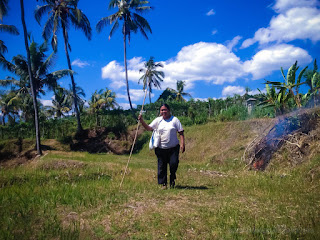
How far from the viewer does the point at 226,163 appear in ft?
33.6

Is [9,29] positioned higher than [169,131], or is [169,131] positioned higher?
[9,29]

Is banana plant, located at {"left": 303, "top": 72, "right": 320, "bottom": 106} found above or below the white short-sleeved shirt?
above

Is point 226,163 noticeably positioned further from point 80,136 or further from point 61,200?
point 80,136

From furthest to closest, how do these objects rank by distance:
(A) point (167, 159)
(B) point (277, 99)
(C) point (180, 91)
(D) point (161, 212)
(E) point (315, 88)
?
(C) point (180, 91) → (B) point (277, 99) → (E) point (315, 88) → (A) point (167, 159) → (D) point (161, 212)

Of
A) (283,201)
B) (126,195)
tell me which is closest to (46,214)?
(126,195)

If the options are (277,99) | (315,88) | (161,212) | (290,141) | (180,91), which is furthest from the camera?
(180,91)

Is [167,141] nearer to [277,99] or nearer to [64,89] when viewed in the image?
[277,99]

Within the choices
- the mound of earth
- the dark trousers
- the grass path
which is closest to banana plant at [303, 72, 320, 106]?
the mound of earth

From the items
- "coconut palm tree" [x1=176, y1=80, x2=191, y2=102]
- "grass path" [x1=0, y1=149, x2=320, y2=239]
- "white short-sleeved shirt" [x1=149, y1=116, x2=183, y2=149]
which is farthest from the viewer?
"coconut palm tree" [x1=176, y1=80, x2=191, y2=102]

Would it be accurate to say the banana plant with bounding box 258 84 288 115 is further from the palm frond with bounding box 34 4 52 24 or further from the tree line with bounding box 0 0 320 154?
the palm frond with bounding box 34 4 52 24

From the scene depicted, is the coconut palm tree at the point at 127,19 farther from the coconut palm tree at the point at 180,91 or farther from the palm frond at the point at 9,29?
the coconut palm tree at the point at 180,91

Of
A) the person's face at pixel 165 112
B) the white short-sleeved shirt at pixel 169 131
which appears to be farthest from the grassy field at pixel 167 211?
the person's face at pixel 165 112

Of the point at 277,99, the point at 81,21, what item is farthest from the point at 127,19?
the point at 277,99

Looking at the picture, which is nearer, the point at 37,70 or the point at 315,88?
the point at 315,88
